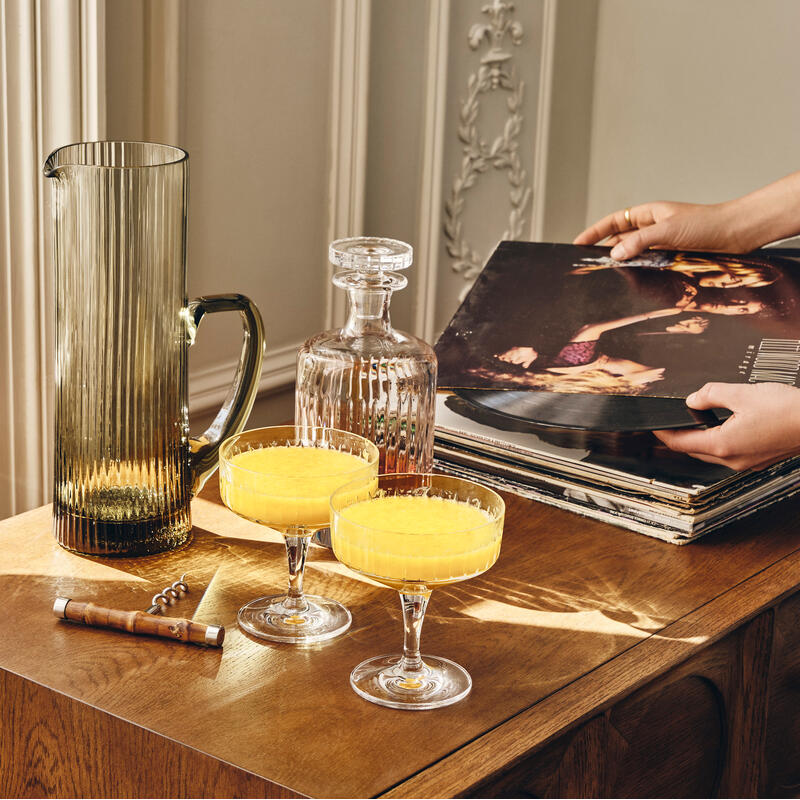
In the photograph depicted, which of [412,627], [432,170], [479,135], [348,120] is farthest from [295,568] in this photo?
[479,135]

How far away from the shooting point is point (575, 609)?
1059mm

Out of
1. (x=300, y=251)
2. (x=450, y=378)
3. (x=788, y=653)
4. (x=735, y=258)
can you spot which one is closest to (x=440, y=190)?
(x=300, y=251)

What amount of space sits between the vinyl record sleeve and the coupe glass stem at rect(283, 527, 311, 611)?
0.34 meters

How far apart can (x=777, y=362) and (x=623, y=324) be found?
194 millimetres

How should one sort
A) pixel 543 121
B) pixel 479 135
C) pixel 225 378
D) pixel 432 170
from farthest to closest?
pixel 543 121, pixel 479 135, pixel 432 170, pixel 225 378

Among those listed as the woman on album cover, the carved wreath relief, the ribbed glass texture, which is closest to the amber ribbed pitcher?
the ribbed glass texture

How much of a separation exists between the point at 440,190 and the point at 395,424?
66.3 inches

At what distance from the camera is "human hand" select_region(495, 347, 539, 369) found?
4.26 feet

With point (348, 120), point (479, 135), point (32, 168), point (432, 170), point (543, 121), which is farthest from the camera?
point (543, 121)

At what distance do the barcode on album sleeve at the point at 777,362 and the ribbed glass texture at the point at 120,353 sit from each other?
0.63 metres

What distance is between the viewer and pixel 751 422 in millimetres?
1194

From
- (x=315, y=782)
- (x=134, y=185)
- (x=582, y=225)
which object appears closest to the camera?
(x=315, y=782)

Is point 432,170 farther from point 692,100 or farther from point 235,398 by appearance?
point 235,398

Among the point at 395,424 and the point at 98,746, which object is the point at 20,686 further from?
the point at 395,424
